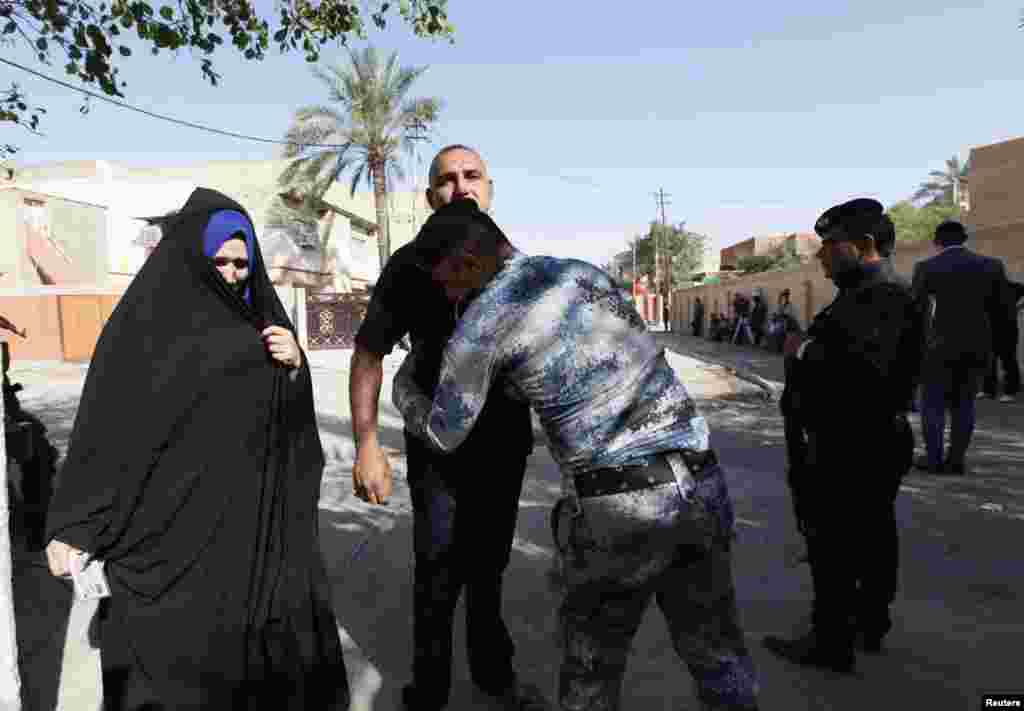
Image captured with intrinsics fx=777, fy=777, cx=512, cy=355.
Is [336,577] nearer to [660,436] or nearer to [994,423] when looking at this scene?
[660,436]

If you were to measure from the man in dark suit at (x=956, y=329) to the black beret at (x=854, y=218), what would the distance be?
118 inches

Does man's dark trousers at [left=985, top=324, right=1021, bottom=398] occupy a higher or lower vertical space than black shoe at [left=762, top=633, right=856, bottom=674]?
higher

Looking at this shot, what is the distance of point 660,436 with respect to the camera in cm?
166

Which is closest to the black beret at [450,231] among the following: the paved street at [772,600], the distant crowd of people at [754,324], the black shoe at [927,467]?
the paved street at [772,600]

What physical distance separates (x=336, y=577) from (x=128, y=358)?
211cm

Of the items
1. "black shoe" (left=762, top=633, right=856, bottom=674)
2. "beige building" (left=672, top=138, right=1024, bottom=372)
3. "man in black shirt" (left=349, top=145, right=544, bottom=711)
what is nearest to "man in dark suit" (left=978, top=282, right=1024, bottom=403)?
"black shoe" (left=762, top=633, right=856, bottom=674)

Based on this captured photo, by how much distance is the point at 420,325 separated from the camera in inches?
95.7

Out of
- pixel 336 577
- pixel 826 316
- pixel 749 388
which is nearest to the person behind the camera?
pixel 826 316

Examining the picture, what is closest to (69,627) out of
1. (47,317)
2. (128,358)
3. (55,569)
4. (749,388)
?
(55,569)

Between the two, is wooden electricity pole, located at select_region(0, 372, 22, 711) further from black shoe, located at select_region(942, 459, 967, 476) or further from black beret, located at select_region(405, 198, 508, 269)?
black shoe, located at select_region(942, 459, 967, 476)

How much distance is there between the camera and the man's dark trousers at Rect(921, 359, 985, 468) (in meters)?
5.39

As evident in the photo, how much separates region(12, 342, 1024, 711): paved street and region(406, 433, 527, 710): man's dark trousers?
0.73 feet

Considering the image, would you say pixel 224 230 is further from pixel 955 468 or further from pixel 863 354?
pixel 955 468

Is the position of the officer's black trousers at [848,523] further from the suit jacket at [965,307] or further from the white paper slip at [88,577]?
the suit jacket at [965,307]
